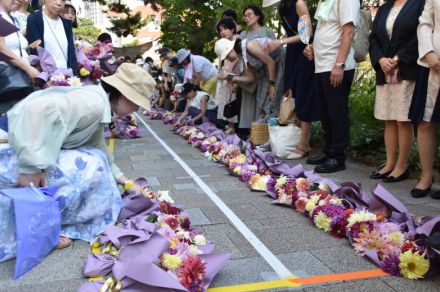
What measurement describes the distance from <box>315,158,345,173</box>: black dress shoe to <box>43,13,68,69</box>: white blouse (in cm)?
282

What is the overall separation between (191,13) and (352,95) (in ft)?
39.1

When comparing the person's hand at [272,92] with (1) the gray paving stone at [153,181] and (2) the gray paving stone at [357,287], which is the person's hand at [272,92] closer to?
(1) the gray paving stone at [153,181]

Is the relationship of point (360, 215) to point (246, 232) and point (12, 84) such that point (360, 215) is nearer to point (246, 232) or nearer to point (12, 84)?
point (246, 232)

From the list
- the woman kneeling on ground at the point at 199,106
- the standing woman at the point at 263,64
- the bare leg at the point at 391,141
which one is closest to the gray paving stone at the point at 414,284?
the bare leg at the point at 391,141

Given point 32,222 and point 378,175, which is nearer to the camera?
point 32,222

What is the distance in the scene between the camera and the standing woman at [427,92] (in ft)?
11.6

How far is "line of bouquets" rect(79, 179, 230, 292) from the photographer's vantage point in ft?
6.73

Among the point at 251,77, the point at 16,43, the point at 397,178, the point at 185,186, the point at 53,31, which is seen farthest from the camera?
the point at 251,77

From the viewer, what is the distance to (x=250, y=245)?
279cm

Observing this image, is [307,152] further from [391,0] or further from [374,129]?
[391,0]

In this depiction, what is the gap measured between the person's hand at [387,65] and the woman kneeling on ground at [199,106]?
400 centimetres

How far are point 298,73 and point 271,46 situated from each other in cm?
52

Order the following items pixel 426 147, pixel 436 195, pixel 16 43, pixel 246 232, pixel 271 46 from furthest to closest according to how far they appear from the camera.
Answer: pixel 271 46
pixel 16 43
pixel 426 147
pixel 436 195
pixel 246 232

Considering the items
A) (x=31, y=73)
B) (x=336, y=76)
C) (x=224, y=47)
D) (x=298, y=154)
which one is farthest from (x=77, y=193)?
(x=224, y=47)
